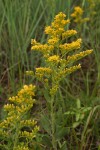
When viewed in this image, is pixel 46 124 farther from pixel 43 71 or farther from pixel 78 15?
pixel 78 15

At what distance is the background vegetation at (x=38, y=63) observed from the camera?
2.11 m

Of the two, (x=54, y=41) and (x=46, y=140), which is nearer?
(x=54, y=41)

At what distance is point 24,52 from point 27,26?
19 centimetres

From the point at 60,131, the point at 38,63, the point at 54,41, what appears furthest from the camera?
the point at 38,63

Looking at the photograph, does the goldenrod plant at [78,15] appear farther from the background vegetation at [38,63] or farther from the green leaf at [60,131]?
the green leaf at [60,131]

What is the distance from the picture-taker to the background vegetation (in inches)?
82.9

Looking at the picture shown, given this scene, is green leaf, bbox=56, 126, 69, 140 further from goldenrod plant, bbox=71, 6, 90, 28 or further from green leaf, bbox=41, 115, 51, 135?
goldenrod plant, bbox=71, 6, 90, 28

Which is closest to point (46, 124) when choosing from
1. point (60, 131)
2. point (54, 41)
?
point (60, 131)

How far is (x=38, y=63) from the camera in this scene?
8.61 ft

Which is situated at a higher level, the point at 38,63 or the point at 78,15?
the point at 78,15

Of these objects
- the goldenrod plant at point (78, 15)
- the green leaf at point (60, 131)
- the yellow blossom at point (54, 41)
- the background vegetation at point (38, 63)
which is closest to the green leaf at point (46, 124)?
the green leaf at point (60, 131)

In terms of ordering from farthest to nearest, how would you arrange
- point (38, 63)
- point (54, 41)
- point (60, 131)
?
point (38, 63), point (60, 131), point (54, 41)

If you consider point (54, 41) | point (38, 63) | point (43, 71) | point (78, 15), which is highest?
point (78, 15)

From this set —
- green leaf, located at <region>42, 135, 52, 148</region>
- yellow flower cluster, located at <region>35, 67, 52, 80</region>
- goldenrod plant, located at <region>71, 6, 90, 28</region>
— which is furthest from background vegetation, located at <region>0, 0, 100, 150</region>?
yellow flower cluster, located at <region>35, 67, 52, 80</region>
